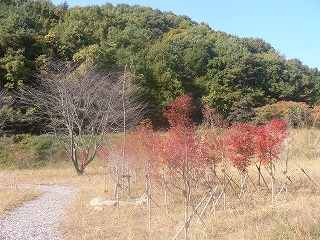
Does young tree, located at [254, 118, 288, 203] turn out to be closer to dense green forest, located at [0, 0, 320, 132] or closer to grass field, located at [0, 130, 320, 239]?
grass field, located at [0, 130, 320, 239]

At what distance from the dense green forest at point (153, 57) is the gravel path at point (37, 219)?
11.2m

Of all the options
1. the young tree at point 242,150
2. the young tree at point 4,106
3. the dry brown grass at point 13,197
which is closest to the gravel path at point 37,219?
the dry brown grass at point 13,197

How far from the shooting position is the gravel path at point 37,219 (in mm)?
6832

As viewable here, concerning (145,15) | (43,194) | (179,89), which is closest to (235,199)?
(43,194)

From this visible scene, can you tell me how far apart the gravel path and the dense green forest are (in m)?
11.2

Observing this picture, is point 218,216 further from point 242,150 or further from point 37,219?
point 37,219

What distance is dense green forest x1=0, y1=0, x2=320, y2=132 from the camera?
23266mm

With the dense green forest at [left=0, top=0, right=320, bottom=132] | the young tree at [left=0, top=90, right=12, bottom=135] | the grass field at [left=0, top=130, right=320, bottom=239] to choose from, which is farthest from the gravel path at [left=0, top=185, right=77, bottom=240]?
the dense green forest at [left=0, top=0, right=320, bottom=132]

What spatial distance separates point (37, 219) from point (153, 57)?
67.6ft

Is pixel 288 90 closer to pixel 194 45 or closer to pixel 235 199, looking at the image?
pixel 194 45

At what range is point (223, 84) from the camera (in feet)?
94.5

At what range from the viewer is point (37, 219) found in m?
8.19

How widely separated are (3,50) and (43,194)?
574 inches

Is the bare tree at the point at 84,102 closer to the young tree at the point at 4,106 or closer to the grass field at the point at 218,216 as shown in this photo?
the young tree at the point at 4,106
